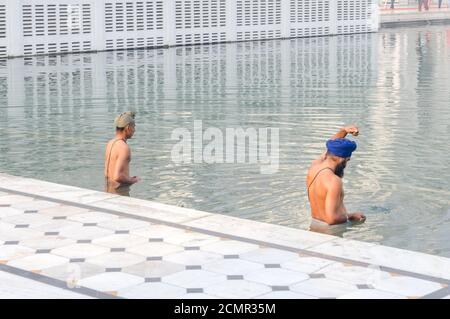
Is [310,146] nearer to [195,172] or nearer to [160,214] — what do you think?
[195,172]

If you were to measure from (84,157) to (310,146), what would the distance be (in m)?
3.44

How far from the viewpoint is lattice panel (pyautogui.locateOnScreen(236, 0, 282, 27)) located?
4100cm

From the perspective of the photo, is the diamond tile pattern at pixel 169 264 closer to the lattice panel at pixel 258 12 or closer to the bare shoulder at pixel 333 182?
the bare shoulder at pixel 333 182

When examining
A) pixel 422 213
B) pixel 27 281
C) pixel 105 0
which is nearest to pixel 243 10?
pixel 105 0

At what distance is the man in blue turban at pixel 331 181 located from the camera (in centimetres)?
879

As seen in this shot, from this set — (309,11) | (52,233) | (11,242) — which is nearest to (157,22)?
(309,11)

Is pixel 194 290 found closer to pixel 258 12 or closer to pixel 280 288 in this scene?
pixel 280 288

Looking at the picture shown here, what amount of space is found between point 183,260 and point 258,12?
34.9 m

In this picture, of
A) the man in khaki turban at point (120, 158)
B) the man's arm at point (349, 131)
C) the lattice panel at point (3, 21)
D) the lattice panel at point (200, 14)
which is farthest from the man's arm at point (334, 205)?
the lattice panel at point (200, 14)

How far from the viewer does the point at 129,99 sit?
64.5ft

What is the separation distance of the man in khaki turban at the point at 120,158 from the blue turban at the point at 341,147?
2.91 m

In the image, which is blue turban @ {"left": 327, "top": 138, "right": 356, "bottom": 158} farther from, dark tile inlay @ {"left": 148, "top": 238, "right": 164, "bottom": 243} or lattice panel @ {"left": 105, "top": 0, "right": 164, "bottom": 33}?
lattice panel @ {"left": 105, "top": 0, "right": 164, "bottom": 33}

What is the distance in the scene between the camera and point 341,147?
878cm

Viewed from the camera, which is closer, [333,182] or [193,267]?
[193,267]
